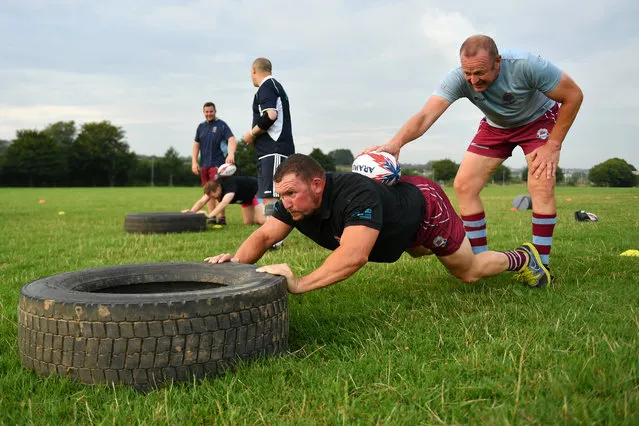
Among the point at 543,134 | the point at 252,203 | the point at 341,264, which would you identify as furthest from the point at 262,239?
the point at 252,203

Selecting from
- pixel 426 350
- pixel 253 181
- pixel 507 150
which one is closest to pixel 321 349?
pixel 426 350

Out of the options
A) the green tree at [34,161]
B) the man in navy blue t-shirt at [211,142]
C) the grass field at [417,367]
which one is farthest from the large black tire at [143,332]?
the green tree at [34,161]

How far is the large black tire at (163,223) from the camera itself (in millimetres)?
9984

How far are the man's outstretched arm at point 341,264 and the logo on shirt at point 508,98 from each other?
2.21 m

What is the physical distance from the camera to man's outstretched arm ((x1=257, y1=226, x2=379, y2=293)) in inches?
136

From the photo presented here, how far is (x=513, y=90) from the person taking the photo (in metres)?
4.84

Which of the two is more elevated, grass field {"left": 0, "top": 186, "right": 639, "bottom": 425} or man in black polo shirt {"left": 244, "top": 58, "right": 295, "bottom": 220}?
man in black polo shirt {"left": 244, "top": 58, "right": 295, "bottom": 220}

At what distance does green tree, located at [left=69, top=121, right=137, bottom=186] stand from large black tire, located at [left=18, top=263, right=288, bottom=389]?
257ft

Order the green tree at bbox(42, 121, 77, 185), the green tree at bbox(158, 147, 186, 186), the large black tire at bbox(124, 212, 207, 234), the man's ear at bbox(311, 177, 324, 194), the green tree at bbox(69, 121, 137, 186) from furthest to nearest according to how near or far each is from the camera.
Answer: the green tree at bbox(42, 121, 77, 185), the green tree at bbox(158, 147, 186, 186), the green tree at bbox(69, 121, 137, 186), the large black tire at bbox(124, 212, 207, 234), the man's ear at bbox(311, 177, 324, 194)

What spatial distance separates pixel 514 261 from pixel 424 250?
776mm

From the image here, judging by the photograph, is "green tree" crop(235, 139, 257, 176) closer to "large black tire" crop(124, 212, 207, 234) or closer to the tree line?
the tree line

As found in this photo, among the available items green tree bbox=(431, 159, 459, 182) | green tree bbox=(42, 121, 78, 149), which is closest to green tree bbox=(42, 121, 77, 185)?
green tree bbox=(42, 121, 78, 149)

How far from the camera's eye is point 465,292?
467 cm

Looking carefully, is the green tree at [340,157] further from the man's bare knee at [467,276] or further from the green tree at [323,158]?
the man's bare knee at [467,276]
